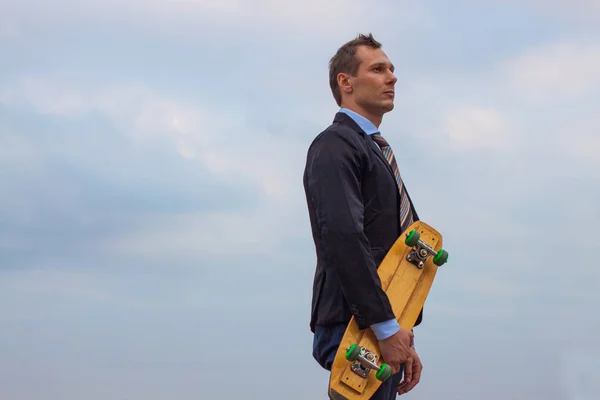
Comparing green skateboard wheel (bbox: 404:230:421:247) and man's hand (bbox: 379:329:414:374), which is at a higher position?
green skateboard wheel (bbox: 404:230:421:247)

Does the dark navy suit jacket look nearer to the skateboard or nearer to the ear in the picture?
the skateboard

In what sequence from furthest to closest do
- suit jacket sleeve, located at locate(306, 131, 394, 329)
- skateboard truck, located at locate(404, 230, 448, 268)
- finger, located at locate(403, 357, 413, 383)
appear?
skateboard truck, located at locate(404, 230, 448, 268) → finger, located at locate(403, 357, 413, 383) → suit jacket sleeve, located at locate(306, 131, 394, 329)

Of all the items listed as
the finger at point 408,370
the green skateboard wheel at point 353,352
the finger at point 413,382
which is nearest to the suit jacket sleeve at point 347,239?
the green skateboard wheel at point 353,352

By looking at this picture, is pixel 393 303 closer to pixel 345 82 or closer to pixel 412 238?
pixel 412 238

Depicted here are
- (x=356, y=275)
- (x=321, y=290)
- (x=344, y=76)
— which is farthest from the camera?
(x=344, y=76)

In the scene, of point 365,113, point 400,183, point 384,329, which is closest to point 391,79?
point 365,113

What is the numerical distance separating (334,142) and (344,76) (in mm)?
703

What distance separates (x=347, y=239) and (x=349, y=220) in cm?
12

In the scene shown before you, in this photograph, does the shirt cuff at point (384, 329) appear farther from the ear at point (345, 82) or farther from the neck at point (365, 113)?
the ear at point (345, 82)

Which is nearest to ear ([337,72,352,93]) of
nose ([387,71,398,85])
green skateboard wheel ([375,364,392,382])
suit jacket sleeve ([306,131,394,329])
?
nose ([387,71,398,85])

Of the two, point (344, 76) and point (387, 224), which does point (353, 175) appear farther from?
point (344, 76)

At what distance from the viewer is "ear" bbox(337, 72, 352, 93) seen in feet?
19.2

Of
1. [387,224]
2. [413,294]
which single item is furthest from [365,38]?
[413,294]

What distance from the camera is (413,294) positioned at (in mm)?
5527
